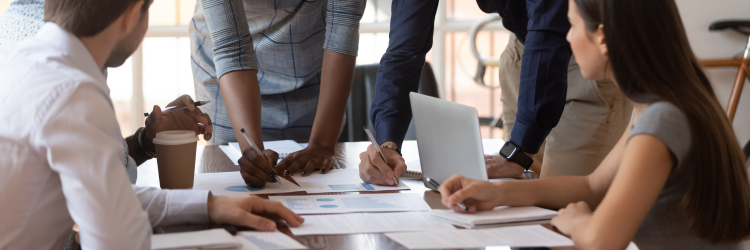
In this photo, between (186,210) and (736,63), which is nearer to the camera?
(186,210)

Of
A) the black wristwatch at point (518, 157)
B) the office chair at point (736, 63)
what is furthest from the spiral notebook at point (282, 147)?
the office chair at point (736, 63)

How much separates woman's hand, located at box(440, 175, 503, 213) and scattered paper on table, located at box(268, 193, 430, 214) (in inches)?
2.2

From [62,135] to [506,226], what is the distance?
0.59 meters

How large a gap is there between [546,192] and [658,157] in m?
0.24

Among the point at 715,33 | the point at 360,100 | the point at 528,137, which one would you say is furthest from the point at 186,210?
the point at 715,33

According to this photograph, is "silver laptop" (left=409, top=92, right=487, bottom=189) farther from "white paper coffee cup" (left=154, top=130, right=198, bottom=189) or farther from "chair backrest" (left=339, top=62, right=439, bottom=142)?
"chair backrest" (left=339, top=62, right=439, bottom=142)

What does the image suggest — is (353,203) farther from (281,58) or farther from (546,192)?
(281,58)

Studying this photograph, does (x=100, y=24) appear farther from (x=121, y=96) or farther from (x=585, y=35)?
(x=121, y=96)

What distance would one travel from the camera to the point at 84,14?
709 mm

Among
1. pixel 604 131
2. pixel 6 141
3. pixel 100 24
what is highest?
pixel 100 24

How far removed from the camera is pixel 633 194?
74 cm

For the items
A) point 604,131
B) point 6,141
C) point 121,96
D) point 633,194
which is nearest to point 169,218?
point 6,141

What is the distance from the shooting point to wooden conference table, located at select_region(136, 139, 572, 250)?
2.46ft

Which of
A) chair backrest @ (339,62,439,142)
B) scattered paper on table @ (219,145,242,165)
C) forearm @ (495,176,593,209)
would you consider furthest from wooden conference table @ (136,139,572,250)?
chair backrest @ (339,62,439,142)
